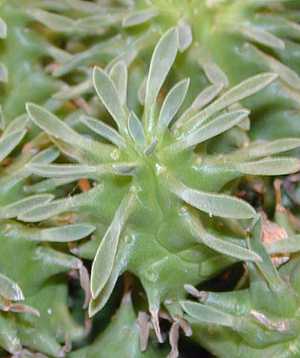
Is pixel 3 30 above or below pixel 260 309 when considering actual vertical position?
above

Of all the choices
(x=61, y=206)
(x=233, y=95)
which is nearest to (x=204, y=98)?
(x=233, y=95)

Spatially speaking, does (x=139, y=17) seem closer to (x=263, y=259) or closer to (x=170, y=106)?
(x=170, y=106)

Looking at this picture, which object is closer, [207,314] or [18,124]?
[207,314]

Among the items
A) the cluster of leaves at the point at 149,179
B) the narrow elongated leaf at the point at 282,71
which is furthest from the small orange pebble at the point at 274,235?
the narrow elongated leaf at the point at 282,71

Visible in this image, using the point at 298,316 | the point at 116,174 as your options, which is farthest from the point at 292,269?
the point at 116,174

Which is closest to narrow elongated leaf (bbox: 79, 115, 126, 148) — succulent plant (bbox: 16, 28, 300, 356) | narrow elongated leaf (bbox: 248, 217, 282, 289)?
succulent plant (bbox: 16, 28, 300, 356)

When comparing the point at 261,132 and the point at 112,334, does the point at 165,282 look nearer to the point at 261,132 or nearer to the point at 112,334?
the point at 112,334
